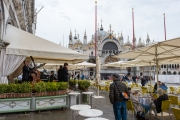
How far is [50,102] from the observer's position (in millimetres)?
6988

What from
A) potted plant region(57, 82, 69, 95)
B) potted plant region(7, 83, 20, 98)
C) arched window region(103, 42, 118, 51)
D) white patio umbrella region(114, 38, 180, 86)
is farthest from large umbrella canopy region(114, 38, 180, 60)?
arched window region(103, 42, 118, 51)

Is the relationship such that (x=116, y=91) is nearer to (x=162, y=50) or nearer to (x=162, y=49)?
(x=162, y=49)

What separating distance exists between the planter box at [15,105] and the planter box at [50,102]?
359mm

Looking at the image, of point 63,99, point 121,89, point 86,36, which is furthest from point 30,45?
point 86,36

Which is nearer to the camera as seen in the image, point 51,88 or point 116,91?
point 116,91

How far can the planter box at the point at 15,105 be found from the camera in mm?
6152

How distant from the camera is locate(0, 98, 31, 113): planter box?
6.15 meters

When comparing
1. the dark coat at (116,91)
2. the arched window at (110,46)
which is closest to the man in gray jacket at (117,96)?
the dark coat at (116,91)

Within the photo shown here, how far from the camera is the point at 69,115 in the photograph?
6.46 metres

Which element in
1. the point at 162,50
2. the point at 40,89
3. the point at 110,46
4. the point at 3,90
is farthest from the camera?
the point at 110,46

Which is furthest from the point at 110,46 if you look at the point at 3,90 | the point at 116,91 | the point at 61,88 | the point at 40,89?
the point at 116,91

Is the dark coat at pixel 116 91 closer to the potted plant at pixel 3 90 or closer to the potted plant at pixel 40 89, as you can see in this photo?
the potted plant at pixel 40 89

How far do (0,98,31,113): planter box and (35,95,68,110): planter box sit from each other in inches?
14.1

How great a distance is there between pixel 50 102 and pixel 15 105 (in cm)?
135
